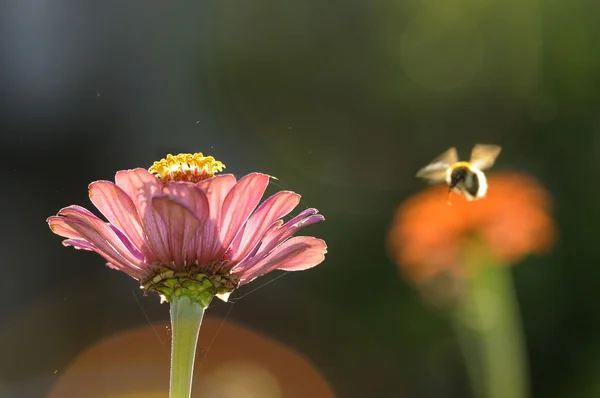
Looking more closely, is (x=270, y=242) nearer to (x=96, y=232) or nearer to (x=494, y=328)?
(x=96, y=232)

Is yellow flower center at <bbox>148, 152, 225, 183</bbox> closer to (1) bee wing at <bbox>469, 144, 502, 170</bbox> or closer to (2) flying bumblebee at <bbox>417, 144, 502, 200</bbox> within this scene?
(2) flying bumblebee at <bbox>417, 144, 502, 200</bbox>

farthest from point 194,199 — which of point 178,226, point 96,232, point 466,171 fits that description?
point 466,171

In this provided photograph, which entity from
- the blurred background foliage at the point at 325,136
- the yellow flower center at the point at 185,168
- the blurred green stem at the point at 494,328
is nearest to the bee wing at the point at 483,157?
the blurred green stem at the point at 494,328

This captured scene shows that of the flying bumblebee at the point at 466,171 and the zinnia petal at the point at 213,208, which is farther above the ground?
the flying bumblebee at the point at 466,171

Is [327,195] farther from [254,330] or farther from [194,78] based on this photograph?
[194,78]

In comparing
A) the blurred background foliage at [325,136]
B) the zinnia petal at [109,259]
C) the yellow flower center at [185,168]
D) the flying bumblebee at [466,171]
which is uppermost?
the blurred background foliage at [325,136]

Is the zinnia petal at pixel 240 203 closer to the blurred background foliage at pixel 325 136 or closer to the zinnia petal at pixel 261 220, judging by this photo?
the zinnia petal at pixel 261 220

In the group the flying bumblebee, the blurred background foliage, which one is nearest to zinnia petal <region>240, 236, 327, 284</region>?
the flying bumblebee
